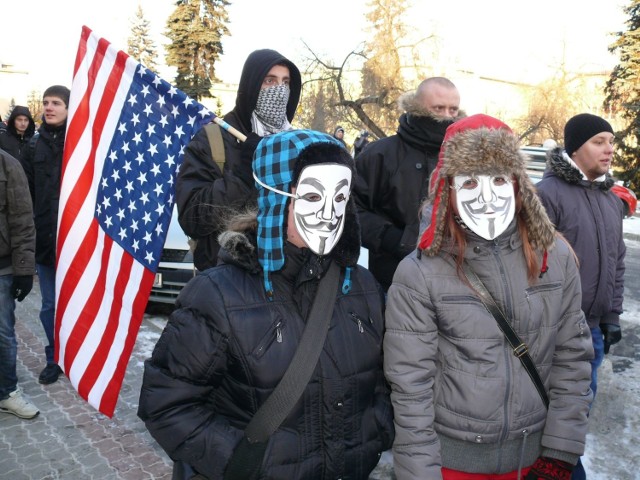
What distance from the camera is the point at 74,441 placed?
13.1 feet

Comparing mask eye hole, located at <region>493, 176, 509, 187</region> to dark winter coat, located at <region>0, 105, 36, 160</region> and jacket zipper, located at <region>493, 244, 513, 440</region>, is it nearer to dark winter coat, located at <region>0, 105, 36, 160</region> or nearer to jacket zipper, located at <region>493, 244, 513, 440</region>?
jacket zipper, located at <region>493, 244, 513, 440</region>

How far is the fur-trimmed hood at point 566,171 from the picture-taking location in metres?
3.54

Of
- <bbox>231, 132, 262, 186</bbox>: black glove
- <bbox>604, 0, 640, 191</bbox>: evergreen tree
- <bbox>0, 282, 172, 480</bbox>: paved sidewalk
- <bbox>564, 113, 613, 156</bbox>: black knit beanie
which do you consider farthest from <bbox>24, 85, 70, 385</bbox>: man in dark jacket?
<bbox>604, 0, 640, 191</bbox>: evergreen tree

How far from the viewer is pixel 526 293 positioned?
2.20 m

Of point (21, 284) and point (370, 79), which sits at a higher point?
point (370, 79)

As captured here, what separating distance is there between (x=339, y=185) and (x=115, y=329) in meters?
2.02

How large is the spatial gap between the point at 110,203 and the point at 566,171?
2820 mm

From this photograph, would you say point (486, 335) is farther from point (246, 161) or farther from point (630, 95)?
point (630, 95)

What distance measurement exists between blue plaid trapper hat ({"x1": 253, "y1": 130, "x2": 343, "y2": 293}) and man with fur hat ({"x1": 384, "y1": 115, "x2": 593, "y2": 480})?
1.71ft

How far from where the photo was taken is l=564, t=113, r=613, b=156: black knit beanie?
146 inches

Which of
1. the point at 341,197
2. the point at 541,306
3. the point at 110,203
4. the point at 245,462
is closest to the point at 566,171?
the point at 541,306

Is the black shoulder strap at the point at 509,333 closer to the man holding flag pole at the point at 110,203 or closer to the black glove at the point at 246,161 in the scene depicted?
the black glove at the point at 246,161

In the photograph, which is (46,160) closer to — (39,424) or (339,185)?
(39,424)

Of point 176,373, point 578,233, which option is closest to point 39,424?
point 176,373
